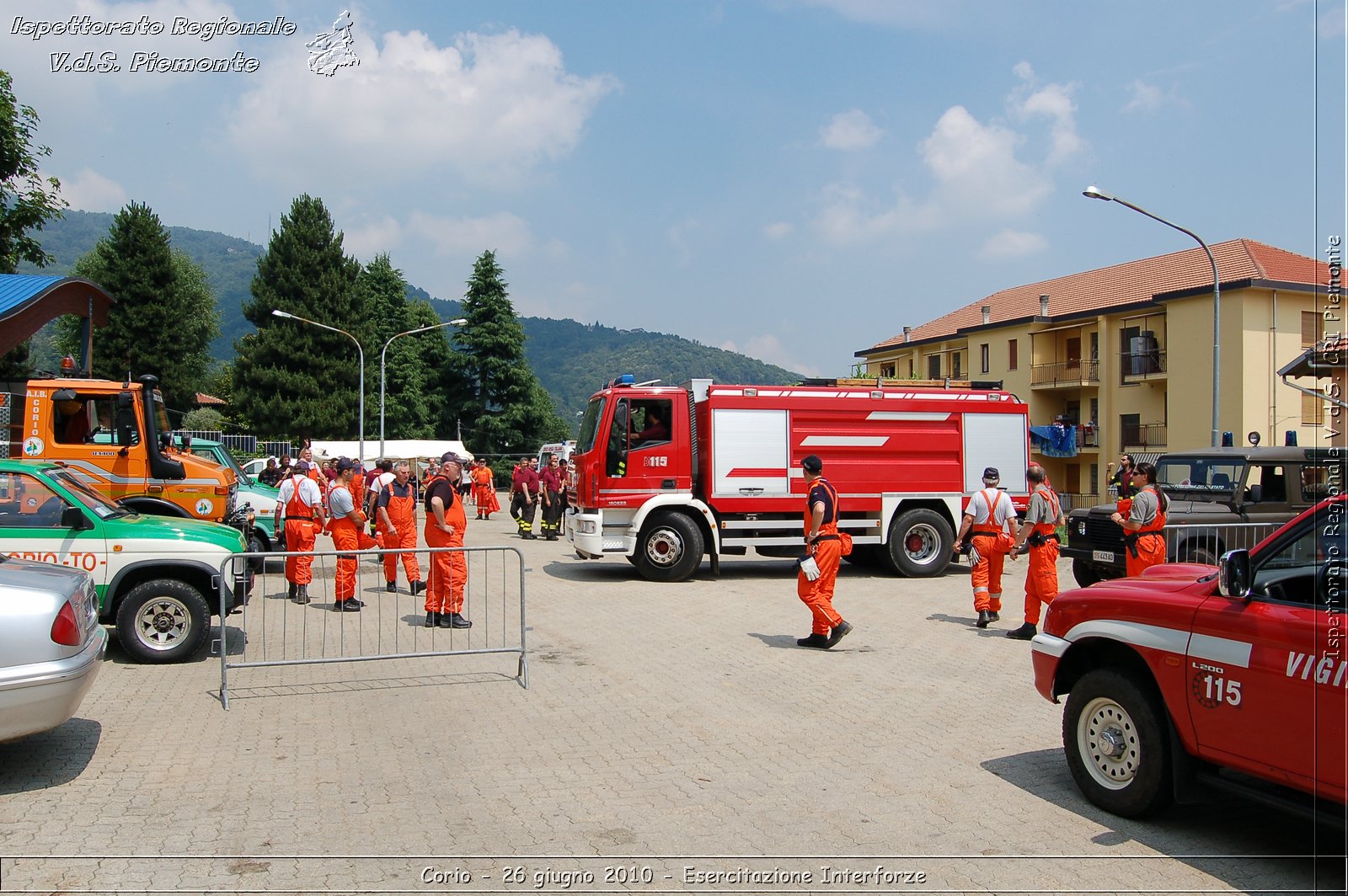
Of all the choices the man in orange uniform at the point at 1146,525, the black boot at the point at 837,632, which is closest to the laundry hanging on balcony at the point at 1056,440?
the man in orange uniform at the point at 1146,525

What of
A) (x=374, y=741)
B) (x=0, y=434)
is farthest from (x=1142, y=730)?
(x=0, y=434)

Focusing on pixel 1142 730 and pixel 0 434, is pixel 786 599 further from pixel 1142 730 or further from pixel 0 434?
pixel 0 434

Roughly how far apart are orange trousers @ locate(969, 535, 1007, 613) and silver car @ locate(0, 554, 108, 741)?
8920mm

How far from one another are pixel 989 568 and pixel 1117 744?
20.8 feet

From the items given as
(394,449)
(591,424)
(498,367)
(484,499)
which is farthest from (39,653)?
(498,367)

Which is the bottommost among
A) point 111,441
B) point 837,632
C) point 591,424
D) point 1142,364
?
point 837,632

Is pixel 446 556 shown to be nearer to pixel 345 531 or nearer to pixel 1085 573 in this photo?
pixel 345 531

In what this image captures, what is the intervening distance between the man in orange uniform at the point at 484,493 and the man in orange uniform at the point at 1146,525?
70.5 ft

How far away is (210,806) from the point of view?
202 inches

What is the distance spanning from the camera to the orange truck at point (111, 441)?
11742 mm

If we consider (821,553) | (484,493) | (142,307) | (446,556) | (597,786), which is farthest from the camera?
(142,307)

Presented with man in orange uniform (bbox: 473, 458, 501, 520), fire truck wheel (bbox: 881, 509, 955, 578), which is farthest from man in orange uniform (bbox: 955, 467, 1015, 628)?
man in orange uniform (bbox: 473, 458, 501, 520)

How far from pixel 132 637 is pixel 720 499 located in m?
8.72

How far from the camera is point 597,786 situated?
5.50 metres
